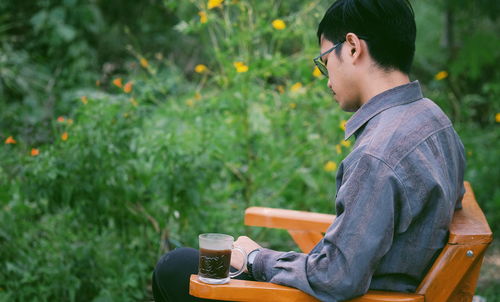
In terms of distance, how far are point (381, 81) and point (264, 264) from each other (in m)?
0.58

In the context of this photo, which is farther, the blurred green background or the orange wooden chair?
the blurred green background

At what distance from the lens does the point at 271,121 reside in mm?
3561

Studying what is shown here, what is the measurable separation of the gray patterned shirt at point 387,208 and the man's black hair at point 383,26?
0.28 feet

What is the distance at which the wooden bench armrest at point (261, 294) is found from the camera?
142 cm

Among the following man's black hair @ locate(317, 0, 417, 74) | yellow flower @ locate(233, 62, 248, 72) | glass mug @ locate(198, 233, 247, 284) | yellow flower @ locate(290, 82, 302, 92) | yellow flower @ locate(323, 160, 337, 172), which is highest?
man's black hair @ locate(317, 0, 417, 74)

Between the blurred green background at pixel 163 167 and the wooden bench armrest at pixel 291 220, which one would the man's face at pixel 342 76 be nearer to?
the wooden bench armrest at pixel 291 220

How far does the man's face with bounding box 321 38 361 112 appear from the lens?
162cm

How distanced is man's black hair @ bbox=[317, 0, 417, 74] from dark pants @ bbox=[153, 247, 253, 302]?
2.59 ft

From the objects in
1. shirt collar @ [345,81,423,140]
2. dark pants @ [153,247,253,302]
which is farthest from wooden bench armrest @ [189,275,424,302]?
→ shirt collar @ [345,81,423,140]

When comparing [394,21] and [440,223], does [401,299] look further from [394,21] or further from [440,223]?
[394,21]

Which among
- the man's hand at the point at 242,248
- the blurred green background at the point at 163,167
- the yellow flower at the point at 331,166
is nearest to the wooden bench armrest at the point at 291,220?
the man's hand at the point at 242,248

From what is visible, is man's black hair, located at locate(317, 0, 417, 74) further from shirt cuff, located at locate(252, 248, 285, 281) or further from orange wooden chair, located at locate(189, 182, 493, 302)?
shirt cuff, located at locate(252, 248, 285, 281)

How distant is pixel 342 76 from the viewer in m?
1.64

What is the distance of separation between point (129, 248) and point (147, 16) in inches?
229
